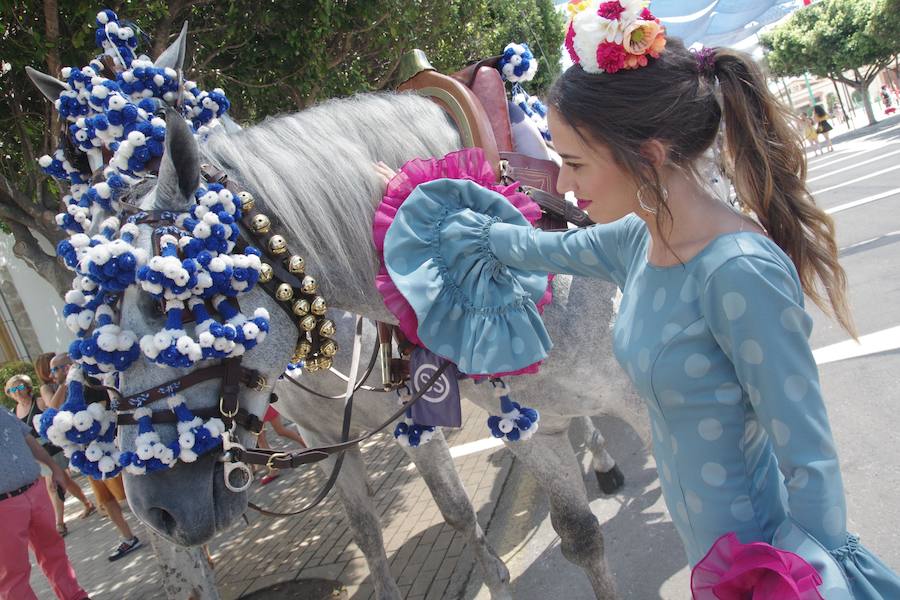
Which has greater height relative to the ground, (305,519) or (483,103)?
(483,103)

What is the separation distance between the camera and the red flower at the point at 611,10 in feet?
4.97

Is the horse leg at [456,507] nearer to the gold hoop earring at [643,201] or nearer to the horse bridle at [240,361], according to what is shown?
the horse bridle at [240,361]

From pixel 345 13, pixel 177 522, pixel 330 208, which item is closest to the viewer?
pixel 177 522

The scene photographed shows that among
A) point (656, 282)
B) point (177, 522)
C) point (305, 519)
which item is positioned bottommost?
point (305, 519)

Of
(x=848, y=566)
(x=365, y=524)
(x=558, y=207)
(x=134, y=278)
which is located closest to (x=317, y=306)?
(x=134, y=278)

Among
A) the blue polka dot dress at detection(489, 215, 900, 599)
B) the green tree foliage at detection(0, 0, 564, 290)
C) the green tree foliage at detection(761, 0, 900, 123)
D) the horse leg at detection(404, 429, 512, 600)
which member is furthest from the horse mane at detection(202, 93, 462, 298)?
the green tree foliage at detection(761, 0, 900, 123)

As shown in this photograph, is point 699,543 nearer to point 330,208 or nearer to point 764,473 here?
point 764,473

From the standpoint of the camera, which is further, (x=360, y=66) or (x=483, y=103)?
(x=360, y=66)

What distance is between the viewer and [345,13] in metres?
6.21

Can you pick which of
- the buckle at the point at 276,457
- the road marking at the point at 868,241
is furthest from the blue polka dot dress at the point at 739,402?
the road marking at the point at 868,241

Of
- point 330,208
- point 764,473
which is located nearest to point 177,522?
point 330,208

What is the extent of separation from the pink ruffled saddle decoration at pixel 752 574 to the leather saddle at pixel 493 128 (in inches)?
56.1

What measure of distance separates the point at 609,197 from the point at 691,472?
0.66 metres

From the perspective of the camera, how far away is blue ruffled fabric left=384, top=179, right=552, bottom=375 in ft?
6.72
